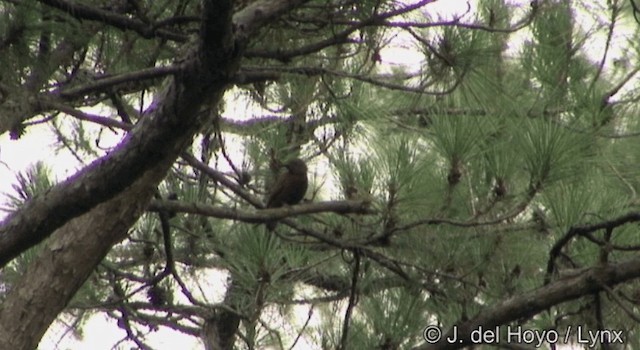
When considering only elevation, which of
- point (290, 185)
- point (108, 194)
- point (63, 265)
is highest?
point (290, 185)

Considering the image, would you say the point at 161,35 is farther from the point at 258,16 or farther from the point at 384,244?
the point at 384,244

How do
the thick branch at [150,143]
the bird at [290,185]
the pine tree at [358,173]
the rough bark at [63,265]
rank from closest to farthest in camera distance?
1. the thick branch at [150,143]
2. the pine tree at [358,173]
3. the rough bark at [63,265]
4. the bird at [290,185]

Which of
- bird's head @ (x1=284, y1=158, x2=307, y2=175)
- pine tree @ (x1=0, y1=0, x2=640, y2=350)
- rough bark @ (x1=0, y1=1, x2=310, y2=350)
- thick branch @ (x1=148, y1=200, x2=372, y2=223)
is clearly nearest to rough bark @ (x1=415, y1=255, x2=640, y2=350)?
pine tree @ (x1=0, y1=0, x2=640, y2=350)

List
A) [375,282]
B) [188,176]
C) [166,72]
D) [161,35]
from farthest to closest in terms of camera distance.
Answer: [188,176] → [375,282] → [161,35] → [166,72]

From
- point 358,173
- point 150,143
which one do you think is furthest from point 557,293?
point 150,143

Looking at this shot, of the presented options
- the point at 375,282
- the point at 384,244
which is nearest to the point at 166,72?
the point at 384,244

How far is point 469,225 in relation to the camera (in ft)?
6.33

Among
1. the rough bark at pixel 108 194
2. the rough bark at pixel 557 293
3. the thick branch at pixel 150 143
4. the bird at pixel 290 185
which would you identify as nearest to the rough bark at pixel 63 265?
the rough bark at pixel 108 194

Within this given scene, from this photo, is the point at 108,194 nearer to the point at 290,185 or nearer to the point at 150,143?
the point at 150,143

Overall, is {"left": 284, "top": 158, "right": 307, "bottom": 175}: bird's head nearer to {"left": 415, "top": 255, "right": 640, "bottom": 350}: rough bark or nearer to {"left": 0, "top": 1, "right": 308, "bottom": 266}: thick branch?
{"left": 415, "top": 255, "right": 640, "bottom": 350}: rough bark

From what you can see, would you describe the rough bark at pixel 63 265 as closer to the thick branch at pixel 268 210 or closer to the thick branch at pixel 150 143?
the thick branch at pixel 268 210

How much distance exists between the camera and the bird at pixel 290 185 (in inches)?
101

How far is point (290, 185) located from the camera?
2.60 metres

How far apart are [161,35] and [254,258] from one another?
52 centimetres
